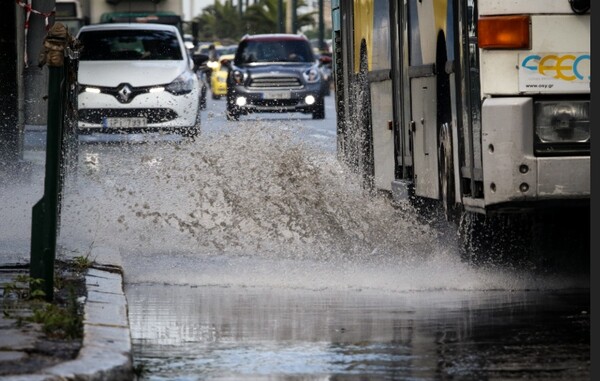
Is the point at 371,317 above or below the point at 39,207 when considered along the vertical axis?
below

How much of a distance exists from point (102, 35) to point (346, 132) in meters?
11.3

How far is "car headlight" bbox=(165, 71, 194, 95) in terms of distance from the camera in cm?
2552

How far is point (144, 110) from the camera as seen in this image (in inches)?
995

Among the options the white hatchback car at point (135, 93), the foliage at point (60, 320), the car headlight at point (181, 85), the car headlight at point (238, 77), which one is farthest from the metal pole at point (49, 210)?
the car headlight at point (238, 77)

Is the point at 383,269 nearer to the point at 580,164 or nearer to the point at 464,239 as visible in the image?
the point at 464,239

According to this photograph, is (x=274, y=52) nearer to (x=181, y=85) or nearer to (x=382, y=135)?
(x=181, y=85)

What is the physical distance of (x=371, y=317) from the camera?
878cm

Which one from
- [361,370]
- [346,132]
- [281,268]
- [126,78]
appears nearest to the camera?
[361,370]

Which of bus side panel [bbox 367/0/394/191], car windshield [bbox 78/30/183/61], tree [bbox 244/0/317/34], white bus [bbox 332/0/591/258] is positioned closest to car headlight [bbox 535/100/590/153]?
white bus [bbox 332/0/591/258]

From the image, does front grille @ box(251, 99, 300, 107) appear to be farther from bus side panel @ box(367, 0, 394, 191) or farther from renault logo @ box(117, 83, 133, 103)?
bus side panel @ box(367, 0, 394, 191)

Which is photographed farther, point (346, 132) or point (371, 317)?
point (346, 132)

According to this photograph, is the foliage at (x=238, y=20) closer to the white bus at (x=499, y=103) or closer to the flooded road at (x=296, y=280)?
the flooded road at (x=296, y=280)

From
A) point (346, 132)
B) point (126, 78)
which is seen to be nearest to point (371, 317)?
point (346, 132)

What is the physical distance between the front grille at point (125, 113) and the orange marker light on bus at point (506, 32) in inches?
650
